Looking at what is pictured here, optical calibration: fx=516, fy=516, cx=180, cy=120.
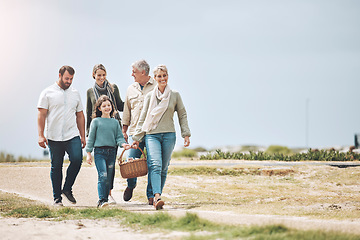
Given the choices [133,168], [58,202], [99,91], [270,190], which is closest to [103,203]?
[133,168]

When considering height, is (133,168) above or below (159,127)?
below

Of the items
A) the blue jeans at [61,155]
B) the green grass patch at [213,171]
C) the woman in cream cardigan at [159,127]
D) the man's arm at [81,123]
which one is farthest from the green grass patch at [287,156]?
the woman in cream cardigan at [159,127]

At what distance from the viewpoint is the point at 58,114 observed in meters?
8.62

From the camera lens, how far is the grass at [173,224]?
18.3ft

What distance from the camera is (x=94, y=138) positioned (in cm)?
852

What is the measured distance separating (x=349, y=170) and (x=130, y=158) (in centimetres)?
936

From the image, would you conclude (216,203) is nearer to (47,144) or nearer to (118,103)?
(118,103)

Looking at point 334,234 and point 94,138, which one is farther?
point 94,138

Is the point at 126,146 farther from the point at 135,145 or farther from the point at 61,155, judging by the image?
the point at 61,155

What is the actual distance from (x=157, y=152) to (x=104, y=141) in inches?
36.2

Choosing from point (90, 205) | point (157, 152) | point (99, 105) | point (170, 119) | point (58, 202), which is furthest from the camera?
point (90, 205)

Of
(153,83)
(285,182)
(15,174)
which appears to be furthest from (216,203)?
(15,174)

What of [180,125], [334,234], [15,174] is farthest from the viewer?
[15,174]

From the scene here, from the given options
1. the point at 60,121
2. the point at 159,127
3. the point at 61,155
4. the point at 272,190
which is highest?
the point at 60,121
